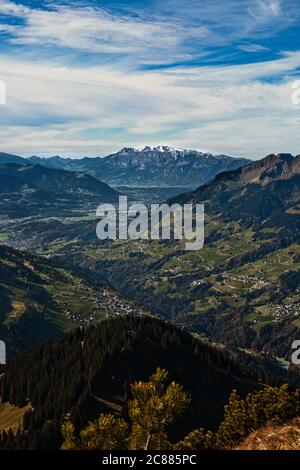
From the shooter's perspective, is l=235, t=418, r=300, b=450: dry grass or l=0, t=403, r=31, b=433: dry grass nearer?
l=235, t=418, r=300, b=450: dry grass

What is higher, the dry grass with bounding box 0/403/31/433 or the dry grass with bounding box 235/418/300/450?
the dry grass with bounding box 235/418/300/450

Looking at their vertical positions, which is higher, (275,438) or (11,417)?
(275,438)

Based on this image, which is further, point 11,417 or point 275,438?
point 11,417

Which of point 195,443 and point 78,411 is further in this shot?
point 78,411

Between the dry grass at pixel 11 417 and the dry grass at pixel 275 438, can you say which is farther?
the dry grass at pixel 11 417

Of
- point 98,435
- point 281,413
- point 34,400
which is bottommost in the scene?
point 34,400

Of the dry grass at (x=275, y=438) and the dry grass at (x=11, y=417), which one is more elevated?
the dry grass at (x=275, y=438)
